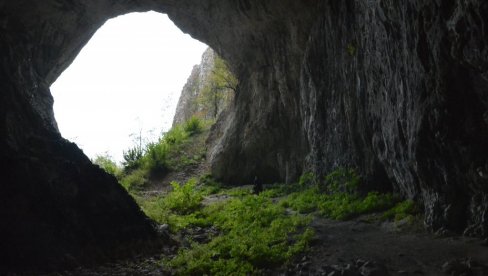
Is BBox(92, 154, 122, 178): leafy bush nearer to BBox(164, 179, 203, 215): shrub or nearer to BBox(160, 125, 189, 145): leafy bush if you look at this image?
BBox(160, 125, 189, 145): leafy bush

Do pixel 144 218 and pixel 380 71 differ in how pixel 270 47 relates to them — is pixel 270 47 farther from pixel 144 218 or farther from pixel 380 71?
pixel 144 218

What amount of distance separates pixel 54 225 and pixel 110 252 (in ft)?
4.18

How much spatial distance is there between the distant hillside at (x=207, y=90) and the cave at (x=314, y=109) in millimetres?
11584

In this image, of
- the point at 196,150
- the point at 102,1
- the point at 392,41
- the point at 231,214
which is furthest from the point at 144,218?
the point at 196,150

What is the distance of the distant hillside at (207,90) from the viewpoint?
97.6 ft

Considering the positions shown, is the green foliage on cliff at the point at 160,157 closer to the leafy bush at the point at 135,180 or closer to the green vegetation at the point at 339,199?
the leafy bush at the point at 135,180

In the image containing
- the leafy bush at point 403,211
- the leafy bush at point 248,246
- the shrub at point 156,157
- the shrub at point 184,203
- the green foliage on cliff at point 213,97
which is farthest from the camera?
the green foliage on cliff at point 213,97

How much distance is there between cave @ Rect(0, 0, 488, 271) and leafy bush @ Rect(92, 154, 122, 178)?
29.9ft

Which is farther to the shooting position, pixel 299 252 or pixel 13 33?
pixel 13 33

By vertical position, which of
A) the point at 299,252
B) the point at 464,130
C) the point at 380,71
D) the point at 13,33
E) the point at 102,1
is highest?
the point at 102,1

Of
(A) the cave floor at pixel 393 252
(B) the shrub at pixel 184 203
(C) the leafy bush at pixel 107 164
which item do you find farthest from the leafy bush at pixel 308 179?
(C) the leafy bush at pixel 107 164

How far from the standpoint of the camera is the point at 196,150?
26.9m

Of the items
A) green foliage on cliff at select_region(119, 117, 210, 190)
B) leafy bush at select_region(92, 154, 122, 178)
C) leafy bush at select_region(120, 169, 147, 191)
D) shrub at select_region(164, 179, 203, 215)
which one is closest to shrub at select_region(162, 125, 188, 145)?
green foliage on cliff at select_region(119, 117, 210, 190)

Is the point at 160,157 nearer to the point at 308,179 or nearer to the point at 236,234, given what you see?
the point at 308,179
